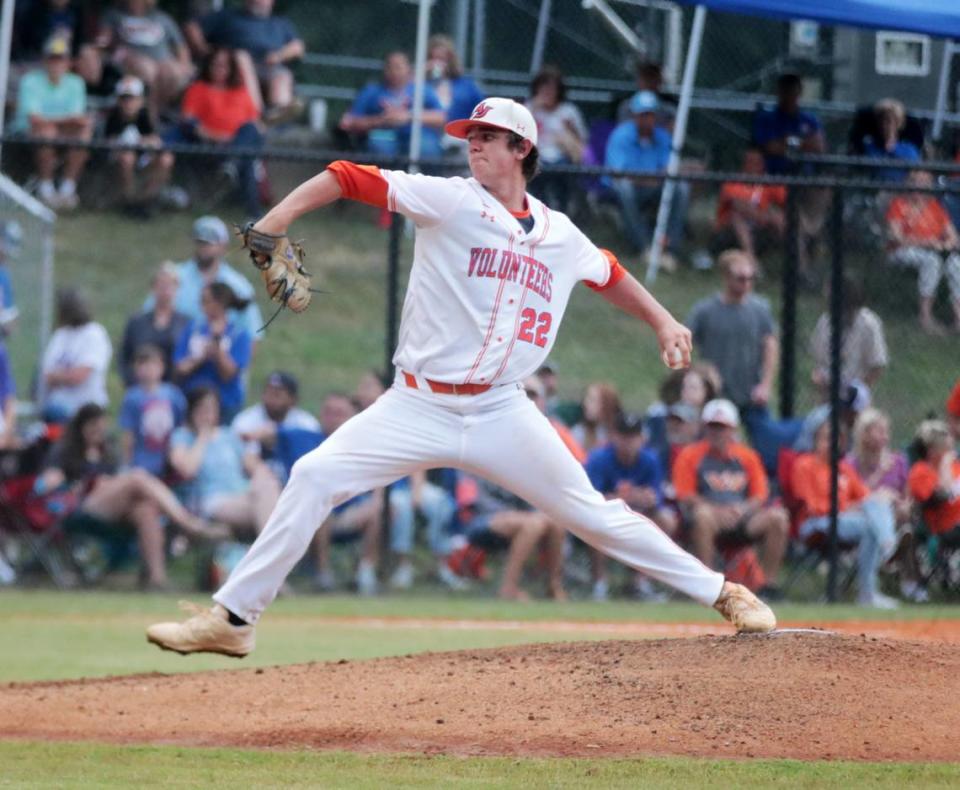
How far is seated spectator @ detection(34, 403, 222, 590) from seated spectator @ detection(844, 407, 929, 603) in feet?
14.9

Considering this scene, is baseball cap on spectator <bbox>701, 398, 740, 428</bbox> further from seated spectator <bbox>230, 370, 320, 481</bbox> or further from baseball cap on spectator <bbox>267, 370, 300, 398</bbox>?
baseball cap on spectator <bbox>267, 370, 300, 398</bbox>

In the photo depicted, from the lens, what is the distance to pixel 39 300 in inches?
517

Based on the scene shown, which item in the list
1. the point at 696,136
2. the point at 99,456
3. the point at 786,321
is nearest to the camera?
the point at 99,456

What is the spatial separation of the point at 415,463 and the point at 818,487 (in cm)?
608

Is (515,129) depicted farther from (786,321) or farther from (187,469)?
(786,321)

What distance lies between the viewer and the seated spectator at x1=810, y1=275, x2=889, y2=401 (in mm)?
12203

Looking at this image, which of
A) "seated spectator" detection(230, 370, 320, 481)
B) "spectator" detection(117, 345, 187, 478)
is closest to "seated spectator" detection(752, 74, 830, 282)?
"seated spectator" detection(230, 370, 320, 481)

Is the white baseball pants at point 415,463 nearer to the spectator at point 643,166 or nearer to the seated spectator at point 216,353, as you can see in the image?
the seated spectator at point 216,353

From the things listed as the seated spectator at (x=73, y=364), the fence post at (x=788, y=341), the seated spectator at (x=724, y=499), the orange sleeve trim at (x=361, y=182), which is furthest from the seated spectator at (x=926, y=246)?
the orange sleeve trim at (x=361, y=182)

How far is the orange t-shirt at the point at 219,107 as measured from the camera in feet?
49.0

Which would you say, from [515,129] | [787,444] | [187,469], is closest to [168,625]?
[515,129]

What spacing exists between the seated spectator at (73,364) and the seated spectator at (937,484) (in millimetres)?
5795

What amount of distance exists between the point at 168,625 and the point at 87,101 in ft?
32.1

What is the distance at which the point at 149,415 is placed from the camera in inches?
456
